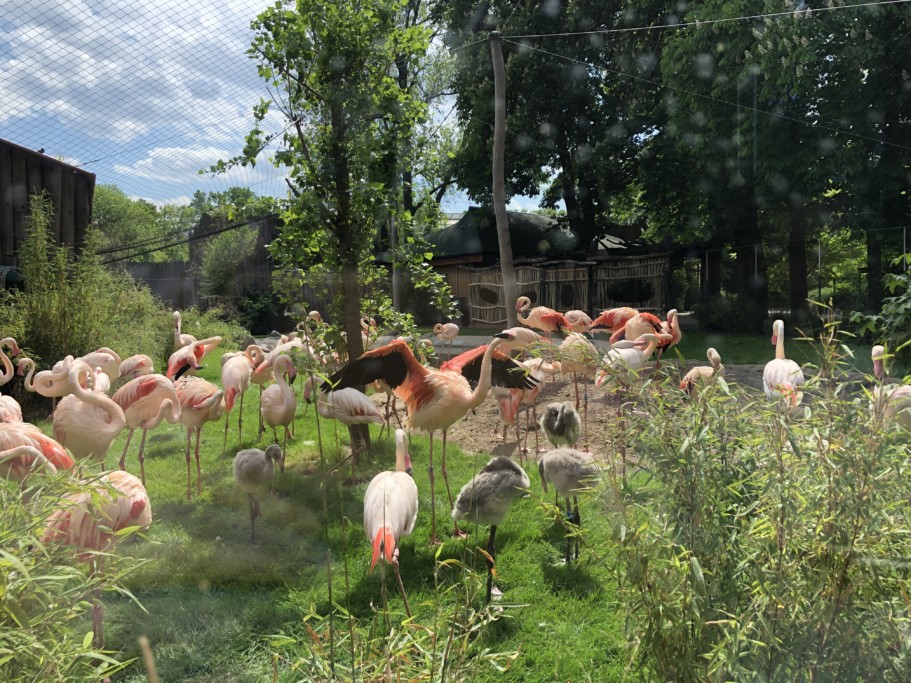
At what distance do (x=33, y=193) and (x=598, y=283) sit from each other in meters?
12.3

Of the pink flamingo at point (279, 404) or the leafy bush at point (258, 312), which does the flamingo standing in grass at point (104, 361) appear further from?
the leafy bush at point (258, 312)

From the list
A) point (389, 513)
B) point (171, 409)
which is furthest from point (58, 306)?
point (389, 513)

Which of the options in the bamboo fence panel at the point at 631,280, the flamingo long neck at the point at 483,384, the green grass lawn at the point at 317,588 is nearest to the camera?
the green grass lawn at the point at 317,588

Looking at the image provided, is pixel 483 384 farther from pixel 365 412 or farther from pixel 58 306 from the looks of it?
pixel 58 306

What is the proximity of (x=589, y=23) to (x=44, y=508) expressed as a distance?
1613cm

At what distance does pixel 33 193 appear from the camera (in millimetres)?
9859

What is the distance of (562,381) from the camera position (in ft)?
28.8

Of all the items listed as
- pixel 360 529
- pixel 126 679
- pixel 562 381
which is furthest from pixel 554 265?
pixel 126 679

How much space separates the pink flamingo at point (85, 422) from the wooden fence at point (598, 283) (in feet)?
42.5

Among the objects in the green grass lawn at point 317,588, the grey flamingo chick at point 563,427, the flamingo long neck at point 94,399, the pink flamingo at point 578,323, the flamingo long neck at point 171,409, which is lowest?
the green grass lawn at point 317,588

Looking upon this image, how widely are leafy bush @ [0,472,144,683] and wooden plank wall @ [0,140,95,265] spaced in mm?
9779

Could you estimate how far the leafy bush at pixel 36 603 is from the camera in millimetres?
1146

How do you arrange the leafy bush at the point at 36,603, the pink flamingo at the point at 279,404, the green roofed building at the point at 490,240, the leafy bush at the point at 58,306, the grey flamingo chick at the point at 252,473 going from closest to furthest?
the leafy bush at the point at 36,603
the grey flamingo chick at the point at 252,473
the pink flamingo at the point at 279,404
the leafy bush at the point at 58,306
the green roofed building at the point at 490,240

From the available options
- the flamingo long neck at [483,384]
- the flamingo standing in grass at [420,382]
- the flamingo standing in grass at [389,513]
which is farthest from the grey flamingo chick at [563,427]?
the flamingo standing in grass at [389,513]
